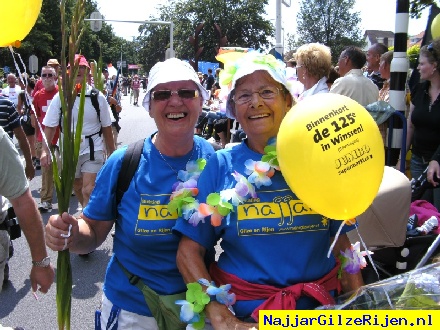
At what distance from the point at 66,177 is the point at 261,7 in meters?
52.1

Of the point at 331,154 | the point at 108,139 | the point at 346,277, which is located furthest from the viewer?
the point at 108,139

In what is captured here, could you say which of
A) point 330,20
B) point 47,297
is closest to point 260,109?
point 47,297

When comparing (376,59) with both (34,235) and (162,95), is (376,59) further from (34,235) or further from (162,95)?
(34,235)

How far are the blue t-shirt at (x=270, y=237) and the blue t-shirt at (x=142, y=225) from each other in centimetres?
16

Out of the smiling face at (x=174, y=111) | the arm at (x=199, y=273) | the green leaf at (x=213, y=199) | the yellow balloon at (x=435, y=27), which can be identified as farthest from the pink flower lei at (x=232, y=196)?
the yellow balloon at (x=435, y=27)

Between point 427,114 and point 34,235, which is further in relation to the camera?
point 427,114

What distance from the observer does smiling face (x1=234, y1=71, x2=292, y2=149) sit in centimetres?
197

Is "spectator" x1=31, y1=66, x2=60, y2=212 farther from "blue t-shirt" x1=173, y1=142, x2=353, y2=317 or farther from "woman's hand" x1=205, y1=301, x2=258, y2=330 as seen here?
"woman's hand" x1=205, y1=301, x2=258, y2=330

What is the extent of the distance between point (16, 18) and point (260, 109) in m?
0.98

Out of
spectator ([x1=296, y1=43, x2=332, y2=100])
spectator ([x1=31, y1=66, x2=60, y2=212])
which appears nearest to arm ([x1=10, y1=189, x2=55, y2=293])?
spectator ([x1=296, y1=43, x2=332, y2=100])

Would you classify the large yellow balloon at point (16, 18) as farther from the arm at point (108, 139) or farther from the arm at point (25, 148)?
the arm at point (108, 139)

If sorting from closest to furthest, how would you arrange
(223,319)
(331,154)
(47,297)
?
1. (331,154)
2. (223,319)
3. (47,297)

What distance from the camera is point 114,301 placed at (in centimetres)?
213

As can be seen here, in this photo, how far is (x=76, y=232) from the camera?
2000 millimetres
